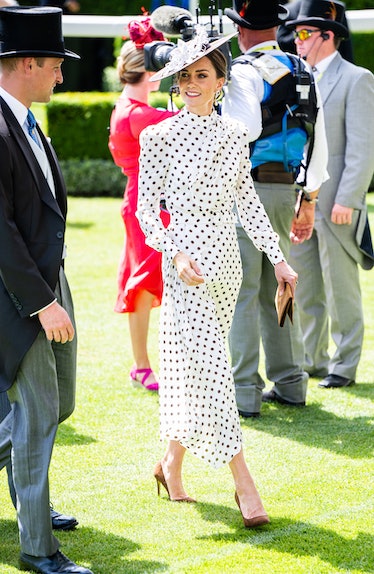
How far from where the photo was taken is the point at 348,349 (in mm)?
6730

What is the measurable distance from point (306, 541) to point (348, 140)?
306 centimetres

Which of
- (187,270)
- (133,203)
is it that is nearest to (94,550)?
(187,270)

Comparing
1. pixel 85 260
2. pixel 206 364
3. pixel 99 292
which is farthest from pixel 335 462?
pixel 85 260

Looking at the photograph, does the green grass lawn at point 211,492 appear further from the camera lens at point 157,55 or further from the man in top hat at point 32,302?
the camera lens at point 157,55

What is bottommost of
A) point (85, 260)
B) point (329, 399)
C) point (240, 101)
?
point (85, 260)

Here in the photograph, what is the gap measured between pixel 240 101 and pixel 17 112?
6.40 feet

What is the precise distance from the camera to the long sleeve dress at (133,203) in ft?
21.3

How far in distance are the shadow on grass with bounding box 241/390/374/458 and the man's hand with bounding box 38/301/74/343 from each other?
2133mm

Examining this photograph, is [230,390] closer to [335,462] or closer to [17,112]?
[335,462]

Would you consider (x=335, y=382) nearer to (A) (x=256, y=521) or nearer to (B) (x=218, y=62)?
(A) (x=256, y=521)

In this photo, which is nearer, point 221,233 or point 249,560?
point 249,560

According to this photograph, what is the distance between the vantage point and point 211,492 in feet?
15.9

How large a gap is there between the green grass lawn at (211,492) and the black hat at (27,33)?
191 cm

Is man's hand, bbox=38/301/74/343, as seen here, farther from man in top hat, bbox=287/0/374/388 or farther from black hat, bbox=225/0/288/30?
man in top hat, bbox=287/0/374/388
